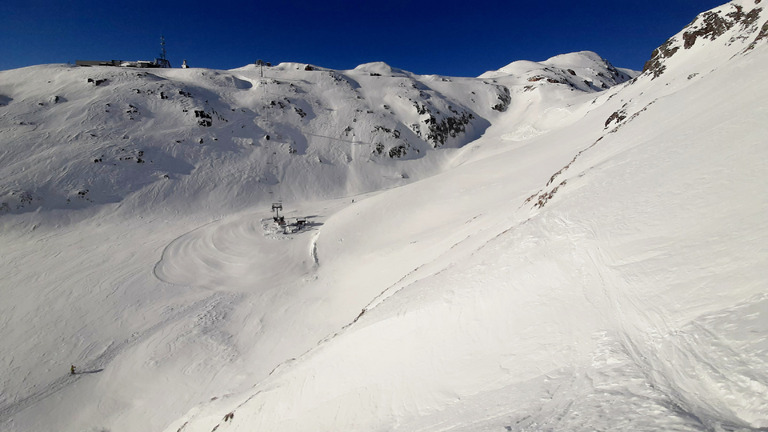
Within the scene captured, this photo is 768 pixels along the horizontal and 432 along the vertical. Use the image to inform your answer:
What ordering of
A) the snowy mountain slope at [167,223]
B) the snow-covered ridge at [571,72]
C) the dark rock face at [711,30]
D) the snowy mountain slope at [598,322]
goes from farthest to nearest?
the snow-covered ridge at [571,72]
the dark rock face at [711,30]
the snowy mountain slope at [167,223]
the snowy mountain slope at [598,322]

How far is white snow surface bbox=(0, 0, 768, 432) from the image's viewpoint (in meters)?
4.46

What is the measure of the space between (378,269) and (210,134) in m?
32.9

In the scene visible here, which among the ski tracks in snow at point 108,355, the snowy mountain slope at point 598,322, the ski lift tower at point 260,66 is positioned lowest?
the ski tracks in snow at point 108,355

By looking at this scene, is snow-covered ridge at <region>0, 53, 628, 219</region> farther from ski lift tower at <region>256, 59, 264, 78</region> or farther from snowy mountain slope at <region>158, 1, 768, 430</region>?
snowy mountain slope at <region>158, 1, 768, 430</region>

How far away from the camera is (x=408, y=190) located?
27359 mm

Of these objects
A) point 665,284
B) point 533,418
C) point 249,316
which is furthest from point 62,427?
point 665,284

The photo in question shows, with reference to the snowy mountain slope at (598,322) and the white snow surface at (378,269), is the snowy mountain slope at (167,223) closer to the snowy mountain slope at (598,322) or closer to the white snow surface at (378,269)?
the white snow surface at (378,269)

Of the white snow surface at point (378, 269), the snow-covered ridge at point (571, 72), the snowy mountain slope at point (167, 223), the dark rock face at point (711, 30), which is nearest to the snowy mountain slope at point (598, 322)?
the white snow surface at point (378, 269)

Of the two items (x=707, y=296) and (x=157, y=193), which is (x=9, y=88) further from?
(x=707, y=296)

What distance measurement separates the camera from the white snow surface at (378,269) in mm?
4465

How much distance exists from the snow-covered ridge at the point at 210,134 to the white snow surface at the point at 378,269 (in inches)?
12.7

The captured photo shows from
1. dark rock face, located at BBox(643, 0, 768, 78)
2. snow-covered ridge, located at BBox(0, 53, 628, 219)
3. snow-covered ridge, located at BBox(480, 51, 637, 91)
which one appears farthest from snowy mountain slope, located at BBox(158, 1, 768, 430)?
snow-covered ridge, located at BBox(480, 51, 637, 91)

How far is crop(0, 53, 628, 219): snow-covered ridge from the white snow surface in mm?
322

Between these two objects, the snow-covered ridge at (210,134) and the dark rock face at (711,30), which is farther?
the snow-covered ridge at (210,134)
